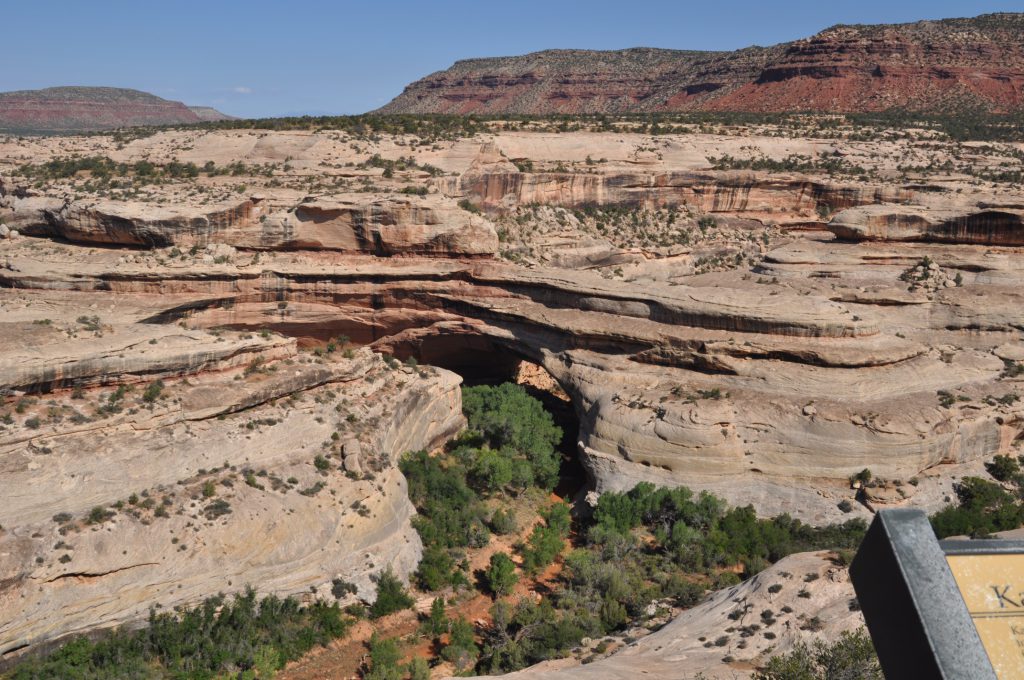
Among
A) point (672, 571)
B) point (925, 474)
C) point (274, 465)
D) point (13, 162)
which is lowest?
point (672, 571)

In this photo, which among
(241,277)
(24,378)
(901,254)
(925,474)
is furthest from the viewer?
(901,254)

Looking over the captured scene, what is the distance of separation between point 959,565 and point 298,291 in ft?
87.5

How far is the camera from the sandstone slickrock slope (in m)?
91.4

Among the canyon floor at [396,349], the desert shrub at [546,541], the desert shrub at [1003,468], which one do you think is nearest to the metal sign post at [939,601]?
the canyon floor at [396,349]

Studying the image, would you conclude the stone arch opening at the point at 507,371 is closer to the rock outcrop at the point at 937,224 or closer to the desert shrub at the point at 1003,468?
the desert shrub at the point at 1003,468

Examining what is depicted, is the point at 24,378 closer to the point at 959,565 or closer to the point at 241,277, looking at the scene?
the point at 241,277

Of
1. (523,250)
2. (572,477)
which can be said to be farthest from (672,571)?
(523,250)

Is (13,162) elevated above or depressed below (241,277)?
above

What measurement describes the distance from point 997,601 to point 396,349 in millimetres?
28451

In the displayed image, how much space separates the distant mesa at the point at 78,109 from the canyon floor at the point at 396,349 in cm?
12620

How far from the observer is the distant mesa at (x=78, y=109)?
486ft

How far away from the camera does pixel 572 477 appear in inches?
1112

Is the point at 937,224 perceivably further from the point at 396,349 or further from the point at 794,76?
the point at 794,76

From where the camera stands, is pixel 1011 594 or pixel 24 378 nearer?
pixel 1011 594
